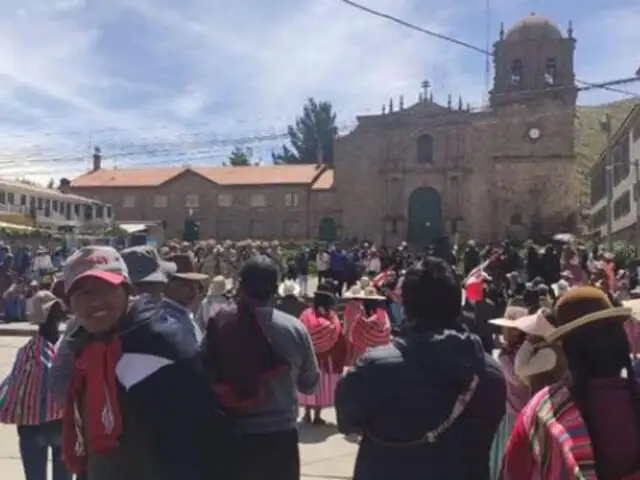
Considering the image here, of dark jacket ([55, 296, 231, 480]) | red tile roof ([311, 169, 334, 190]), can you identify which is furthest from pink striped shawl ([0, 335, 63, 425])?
red tile roof ([311, 169, 334, 190])

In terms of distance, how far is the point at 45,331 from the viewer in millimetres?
5289

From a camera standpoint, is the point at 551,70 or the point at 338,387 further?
the point at 551,70

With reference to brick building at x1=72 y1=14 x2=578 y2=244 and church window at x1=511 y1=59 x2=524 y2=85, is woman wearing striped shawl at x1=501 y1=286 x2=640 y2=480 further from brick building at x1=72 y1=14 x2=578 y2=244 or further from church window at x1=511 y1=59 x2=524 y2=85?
church window at x1=511 y1=59 x2=524 y2=85

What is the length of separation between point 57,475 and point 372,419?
2.97m

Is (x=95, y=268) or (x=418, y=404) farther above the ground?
(x=95, y=268)

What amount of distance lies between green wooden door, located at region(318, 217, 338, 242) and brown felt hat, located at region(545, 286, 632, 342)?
5626 centimetres

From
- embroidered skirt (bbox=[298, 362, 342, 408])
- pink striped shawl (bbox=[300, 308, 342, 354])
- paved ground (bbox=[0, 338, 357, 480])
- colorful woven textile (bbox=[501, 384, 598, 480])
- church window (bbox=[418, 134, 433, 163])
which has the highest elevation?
church window (bbox=[418, 134, 433, 163])

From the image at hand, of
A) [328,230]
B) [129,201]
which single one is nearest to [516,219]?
[328,230]

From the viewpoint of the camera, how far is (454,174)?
5759 cm

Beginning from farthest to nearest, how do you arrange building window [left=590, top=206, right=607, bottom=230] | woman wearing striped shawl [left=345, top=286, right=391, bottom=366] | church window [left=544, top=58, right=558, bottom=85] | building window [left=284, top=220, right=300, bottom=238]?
building window [left=284, top=220, right=300, bottom=238]
church window [left=544, top=58, right=558, bottom=85]
building window [left=590, top=206, right=607, bottom=230]
woman wearing striped shawl [left=345, top=286, right=391, bottom=366]

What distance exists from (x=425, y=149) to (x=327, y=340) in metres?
51.5

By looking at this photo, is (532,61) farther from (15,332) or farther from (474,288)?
(474,288)

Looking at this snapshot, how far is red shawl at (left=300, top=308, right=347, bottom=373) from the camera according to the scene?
340 inches

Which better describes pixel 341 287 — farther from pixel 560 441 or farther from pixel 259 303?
pixel 560 441
